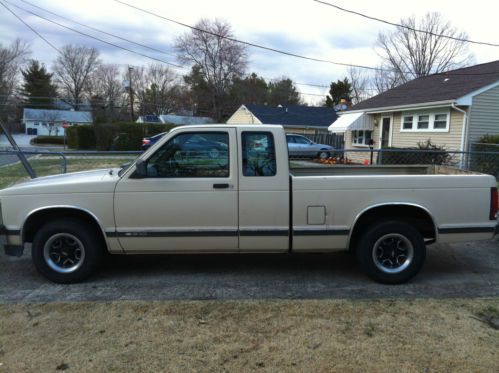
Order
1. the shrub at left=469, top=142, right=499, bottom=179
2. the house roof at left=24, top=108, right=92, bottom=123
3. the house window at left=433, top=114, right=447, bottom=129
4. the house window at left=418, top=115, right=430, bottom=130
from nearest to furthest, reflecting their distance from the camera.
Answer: the shrub at left=469, top=142, right=499, bottom=179, the house window at left=433, top=114, right=447, bottom=129, the house window at left=418, top=115, right=430, bottom=130, the house roof at left=24, top=108, right=92, bottom=123

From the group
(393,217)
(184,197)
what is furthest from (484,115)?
(184,197)

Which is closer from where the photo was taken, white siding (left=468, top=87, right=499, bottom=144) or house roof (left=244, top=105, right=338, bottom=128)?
white siding (left=468, top=87, right=499, bottom=144)

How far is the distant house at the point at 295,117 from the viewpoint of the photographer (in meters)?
35.6

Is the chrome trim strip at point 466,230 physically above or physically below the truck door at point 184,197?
below

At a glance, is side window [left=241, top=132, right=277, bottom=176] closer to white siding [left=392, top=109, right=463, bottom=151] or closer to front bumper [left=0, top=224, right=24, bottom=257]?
front bumper [left=0, top=224, right=24, bottom=257]

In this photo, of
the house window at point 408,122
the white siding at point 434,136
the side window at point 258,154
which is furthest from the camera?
the house window at point 408,122

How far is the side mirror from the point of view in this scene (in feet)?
14.2

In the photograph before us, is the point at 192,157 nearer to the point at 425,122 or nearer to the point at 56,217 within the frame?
the point at 56,217

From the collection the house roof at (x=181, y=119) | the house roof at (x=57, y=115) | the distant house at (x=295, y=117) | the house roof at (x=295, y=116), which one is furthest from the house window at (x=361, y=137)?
the house roof at (x=57, y=115)

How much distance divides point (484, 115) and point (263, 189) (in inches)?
596

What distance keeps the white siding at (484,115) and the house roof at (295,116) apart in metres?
19.7

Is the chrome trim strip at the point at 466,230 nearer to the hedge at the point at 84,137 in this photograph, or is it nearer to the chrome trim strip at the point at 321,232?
the chrome trim strip at the point at 321,232

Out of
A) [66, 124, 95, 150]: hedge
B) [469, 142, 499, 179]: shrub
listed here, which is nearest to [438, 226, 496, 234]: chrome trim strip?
[469, 142, 499, 179]: shrub

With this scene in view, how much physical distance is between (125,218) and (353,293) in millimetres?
2580
